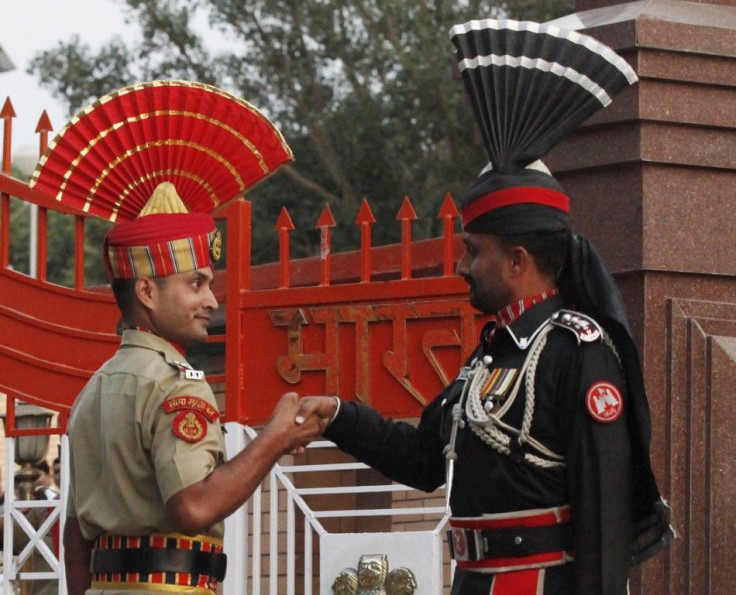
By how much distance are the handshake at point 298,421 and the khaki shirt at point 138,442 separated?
144 millimetres

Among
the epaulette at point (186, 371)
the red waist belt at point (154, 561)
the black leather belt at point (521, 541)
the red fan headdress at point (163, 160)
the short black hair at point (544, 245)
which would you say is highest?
the red fan headdress at point (163, 160)

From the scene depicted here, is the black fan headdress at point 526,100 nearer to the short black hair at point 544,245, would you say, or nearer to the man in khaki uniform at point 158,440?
the short black hair at point 544,245

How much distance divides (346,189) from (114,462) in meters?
16.0

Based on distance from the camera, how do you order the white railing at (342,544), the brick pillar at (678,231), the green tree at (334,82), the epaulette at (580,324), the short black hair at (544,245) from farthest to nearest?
the green tree at (334,82) → the white railing at (342,544) → the brick pillar at (678,231) → the short black hair at (544,245) → the epaulette at (580,324)

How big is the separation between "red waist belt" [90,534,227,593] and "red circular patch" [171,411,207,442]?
0.30 metres

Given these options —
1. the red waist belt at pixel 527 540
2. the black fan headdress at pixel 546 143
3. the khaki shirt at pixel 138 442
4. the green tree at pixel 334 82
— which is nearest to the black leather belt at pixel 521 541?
the red waist belt at pixel 527 540

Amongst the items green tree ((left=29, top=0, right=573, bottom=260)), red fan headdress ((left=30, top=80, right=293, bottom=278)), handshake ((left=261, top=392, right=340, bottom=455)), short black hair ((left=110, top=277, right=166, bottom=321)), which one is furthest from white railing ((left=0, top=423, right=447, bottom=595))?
green tree ((left=29, top=0, right=573, bottom=260))

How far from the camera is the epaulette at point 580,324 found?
11.8 feet

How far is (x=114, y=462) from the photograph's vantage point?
12.3 ft

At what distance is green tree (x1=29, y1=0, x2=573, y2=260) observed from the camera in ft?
63.5

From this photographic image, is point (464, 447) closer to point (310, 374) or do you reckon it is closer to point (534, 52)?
point (534, 52)

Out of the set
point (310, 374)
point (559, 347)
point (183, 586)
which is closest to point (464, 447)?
point (559, 347)

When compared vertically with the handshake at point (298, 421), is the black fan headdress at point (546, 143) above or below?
above

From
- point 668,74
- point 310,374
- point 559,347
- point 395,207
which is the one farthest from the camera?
point 395,207
